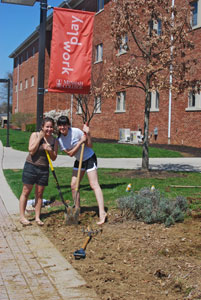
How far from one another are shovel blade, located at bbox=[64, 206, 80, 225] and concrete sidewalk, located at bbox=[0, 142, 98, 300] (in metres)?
0.45

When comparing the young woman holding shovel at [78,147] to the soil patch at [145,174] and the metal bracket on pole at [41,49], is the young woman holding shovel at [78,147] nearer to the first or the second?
the metal bracket on pole at [41,49]

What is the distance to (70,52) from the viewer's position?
7.38 meters

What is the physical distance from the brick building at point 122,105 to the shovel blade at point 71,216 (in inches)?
234

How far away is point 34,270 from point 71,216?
1.79 meters

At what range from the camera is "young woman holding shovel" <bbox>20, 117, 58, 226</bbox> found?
604cm

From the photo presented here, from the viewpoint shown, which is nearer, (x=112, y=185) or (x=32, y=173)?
(x=32, y=173)

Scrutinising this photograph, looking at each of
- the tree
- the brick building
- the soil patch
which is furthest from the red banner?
the soil patch

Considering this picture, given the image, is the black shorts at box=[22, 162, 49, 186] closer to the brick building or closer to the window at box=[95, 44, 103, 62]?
the brick building

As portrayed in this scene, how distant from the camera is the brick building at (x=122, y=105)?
67.3 feet

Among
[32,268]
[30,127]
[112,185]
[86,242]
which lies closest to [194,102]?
[112,185]

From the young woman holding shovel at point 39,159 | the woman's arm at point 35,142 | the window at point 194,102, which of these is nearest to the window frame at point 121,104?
the window at point 194,102

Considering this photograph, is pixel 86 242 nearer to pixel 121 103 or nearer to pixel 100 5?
pixel 121 103

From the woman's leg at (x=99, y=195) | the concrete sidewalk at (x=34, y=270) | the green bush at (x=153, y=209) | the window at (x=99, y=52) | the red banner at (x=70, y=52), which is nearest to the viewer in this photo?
the concrete sidewalk at (x=34, y=270)

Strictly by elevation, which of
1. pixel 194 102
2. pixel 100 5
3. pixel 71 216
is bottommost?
pixel 71 216
